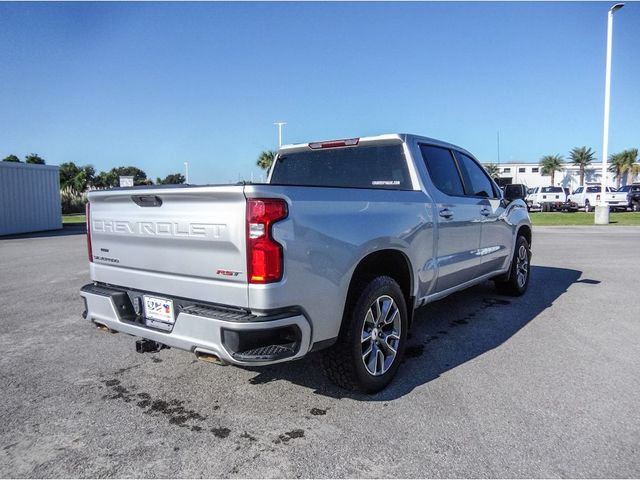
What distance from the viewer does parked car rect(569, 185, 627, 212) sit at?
101 feet

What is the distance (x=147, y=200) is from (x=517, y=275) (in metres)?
5.02

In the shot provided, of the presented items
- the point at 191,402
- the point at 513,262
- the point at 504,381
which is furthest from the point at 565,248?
the point at 191,402

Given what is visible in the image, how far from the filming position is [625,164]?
7131 centimetres

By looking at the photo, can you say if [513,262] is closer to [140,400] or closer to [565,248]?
[140,400]

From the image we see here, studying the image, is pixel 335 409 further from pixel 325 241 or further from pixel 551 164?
pixel 551 164

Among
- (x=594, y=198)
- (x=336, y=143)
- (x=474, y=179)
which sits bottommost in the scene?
(x=594, y=198)

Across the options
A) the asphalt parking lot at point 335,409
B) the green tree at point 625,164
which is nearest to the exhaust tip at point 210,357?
the asphalt parking lot at point 335,409

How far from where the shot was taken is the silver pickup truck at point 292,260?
104 inches

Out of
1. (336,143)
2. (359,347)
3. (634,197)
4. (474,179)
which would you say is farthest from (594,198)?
(359,347)

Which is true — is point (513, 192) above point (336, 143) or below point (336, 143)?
below

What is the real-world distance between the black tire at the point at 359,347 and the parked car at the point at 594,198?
3038 cm

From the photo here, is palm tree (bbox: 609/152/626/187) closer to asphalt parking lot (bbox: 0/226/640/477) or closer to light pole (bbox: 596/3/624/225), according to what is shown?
light pole (bbox: 596/3/624/225)

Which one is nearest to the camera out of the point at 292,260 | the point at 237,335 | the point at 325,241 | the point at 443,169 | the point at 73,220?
the point at 237,335

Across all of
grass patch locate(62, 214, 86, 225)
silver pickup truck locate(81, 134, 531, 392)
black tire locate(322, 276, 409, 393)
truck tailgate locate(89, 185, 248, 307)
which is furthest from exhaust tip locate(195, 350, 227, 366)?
grass patch locate(62, 214, 86, 225)
